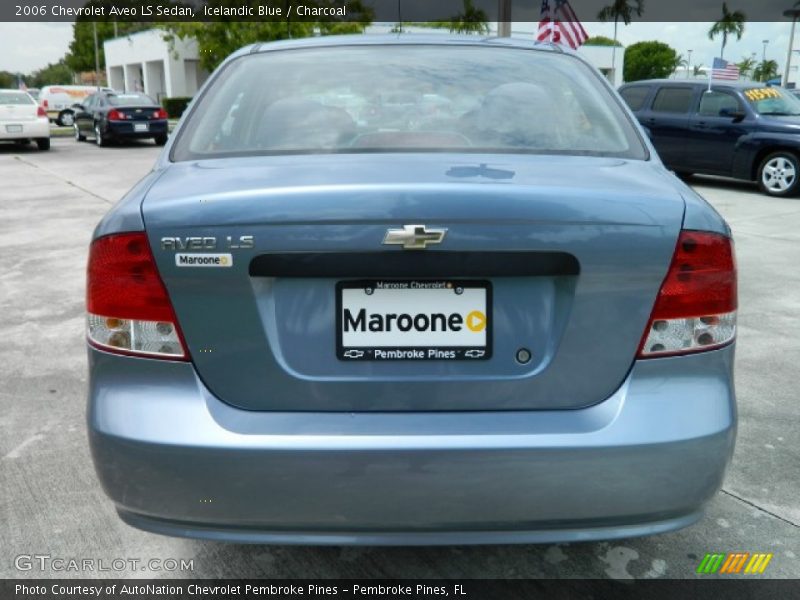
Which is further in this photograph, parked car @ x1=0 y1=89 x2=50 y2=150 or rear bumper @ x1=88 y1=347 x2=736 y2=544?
parked car @ x1=0 y1=89 x2=50 y2=150

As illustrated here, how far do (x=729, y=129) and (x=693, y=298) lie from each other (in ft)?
36.7

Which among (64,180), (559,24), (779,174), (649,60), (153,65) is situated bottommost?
(64,180)

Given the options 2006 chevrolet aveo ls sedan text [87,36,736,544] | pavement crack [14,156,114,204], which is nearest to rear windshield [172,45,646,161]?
2006 chevrolet aveo ls sedan text [87,36,736,544]

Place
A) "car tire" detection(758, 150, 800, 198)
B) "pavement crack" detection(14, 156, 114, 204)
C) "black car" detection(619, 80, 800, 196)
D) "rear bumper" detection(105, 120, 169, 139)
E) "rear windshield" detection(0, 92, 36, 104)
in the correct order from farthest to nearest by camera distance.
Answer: "rear bumper" detection(105, 120, 169, 139)
"rear windshield" detection(0, 92, 36, 104)
"pavement crack" detection(14, 156, 114, 204)
"black car" detection(619, 80, 800, 196)
"car tire" detection(758, 150, 800, 198)

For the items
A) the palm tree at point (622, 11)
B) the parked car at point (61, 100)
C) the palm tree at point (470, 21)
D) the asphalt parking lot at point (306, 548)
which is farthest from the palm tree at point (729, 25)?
the asphalt parking lot at point (306, 548)

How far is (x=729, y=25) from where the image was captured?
8050 cm

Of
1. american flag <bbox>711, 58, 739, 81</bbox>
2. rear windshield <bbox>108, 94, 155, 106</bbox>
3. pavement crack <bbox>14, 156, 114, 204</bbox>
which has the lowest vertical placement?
pavement crack <bbox>14, 156, 114, 204</bbox>

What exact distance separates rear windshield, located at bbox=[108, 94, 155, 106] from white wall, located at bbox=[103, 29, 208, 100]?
65.1 feet

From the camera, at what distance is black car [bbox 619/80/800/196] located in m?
11.6

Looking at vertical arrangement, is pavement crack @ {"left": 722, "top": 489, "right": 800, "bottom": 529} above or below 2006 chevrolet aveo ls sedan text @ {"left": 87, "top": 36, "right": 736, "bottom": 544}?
below

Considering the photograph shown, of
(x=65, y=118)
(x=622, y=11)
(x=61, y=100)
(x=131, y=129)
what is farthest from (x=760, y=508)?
(x=622, y=11)

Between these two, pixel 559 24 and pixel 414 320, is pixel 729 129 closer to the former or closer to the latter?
pixel 559 24

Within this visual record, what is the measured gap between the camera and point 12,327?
211 inches

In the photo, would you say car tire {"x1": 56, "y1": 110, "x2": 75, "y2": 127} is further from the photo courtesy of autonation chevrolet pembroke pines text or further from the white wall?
the photo courtesy of autonation chevrolet pembroke pines text
